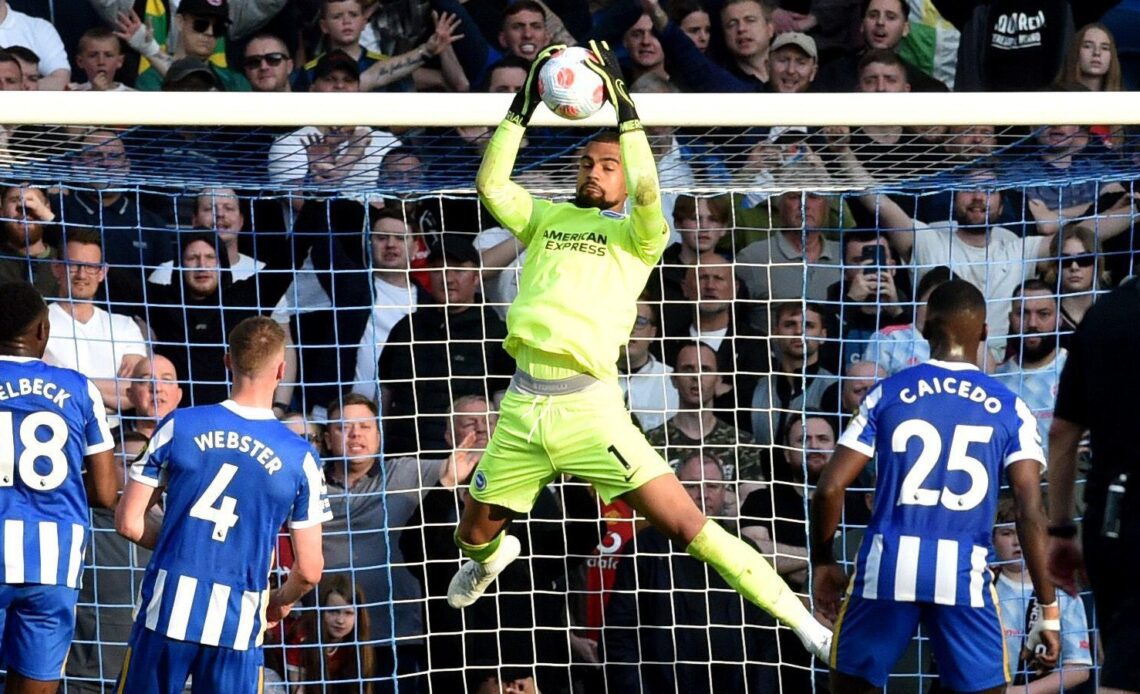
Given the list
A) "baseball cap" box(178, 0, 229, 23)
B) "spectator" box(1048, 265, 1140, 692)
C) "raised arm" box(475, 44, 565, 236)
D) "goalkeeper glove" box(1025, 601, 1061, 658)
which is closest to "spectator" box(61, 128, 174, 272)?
"baseball cap" box(178, 0, 229, 23)

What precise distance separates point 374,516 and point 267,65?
2.74 metres

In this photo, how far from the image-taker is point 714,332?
8461 millimetres

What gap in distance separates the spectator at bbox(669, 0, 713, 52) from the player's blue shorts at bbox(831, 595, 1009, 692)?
14.8 feet

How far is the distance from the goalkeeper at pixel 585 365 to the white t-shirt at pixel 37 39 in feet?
13.1

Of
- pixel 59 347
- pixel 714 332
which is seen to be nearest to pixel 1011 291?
pixel 714 332

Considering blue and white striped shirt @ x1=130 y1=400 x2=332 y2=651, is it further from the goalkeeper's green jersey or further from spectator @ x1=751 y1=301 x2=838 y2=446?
spectator @ x1=751 y1=301 x2=838 y2=446

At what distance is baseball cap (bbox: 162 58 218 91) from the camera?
28.9 feet

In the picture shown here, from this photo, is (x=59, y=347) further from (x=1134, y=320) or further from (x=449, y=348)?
(x=1134, y=320)

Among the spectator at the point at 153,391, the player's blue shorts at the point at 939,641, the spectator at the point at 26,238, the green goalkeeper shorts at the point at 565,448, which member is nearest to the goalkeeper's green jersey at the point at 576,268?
the green goalkeeper shorts at the point at 565,448

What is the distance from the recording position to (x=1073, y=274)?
8.16 metres

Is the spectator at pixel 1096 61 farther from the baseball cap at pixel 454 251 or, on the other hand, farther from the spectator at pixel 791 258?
the baseball cap at pixel 454 251

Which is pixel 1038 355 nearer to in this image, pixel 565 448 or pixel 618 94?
pixel 565 448

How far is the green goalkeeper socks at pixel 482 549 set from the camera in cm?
670

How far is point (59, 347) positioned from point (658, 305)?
303 centimetres
